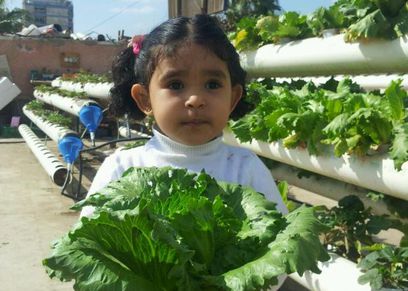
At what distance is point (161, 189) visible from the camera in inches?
57.8

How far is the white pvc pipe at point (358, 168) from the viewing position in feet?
11.1

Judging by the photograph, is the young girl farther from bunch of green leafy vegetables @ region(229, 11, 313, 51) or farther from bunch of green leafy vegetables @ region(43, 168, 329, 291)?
bunch of green leafy vegetables @ region(229, 11, 313, 51)

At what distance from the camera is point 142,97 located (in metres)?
2.11

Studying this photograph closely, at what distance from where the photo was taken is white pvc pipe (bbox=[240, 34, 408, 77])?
4.02 metres

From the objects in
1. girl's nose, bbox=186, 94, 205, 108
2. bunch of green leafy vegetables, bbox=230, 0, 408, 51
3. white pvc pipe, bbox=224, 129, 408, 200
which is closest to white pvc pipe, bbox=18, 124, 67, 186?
bunch of green leafy vegetables, bbox=230, 0, 408, 51

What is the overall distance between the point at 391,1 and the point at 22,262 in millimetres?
4075

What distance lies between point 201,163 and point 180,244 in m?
0.70

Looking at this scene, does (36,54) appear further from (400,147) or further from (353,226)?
(400,147)

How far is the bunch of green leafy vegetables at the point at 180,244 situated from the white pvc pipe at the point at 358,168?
82.0 inches

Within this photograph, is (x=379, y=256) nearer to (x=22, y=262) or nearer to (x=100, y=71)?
(x=22, y=262)

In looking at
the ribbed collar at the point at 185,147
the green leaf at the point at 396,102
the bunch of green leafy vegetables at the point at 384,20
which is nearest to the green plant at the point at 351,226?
the green leaf at the point at 396,102

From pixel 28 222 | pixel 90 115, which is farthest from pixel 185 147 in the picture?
pixel 90 115

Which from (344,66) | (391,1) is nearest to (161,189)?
(391,1)

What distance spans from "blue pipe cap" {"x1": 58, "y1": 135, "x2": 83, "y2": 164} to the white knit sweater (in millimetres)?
6986
